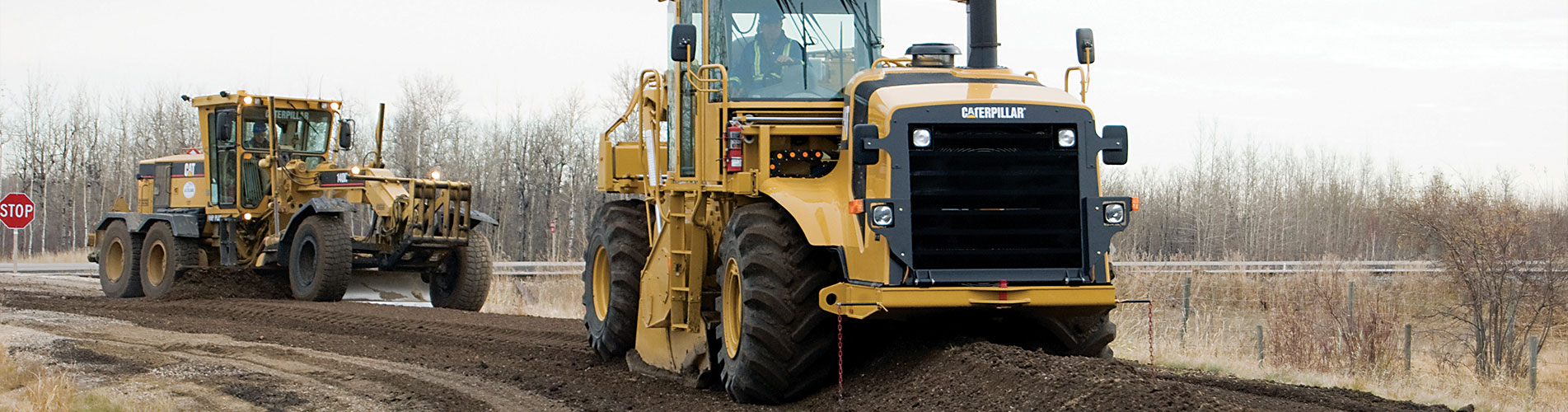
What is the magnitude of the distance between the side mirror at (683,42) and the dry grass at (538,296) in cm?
1135

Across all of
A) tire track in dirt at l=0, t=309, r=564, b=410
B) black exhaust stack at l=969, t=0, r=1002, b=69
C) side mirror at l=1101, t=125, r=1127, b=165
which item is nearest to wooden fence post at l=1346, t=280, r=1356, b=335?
black exhaust stack at l=969, t=0, r=1002, b=69

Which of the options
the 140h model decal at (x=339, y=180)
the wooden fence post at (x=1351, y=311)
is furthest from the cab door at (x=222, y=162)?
the wooden fence post at (x=1351, y=311)

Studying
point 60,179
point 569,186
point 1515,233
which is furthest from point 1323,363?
point 60,179

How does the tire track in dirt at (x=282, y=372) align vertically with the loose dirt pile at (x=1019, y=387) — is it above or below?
below

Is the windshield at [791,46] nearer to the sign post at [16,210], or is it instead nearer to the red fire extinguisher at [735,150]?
the red fire extinguisher at [735,150]

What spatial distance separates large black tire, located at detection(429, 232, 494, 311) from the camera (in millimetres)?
19469

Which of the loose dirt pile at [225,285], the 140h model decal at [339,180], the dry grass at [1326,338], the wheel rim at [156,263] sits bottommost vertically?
the dry grass at [1326,338]

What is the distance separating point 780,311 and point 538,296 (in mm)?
18742

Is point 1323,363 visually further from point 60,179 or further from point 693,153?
point 60,179

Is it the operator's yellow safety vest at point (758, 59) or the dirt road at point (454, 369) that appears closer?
the dirt road at point (454, 369)

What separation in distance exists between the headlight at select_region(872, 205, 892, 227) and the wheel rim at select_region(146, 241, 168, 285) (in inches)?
635

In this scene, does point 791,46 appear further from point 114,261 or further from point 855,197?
point 114,261

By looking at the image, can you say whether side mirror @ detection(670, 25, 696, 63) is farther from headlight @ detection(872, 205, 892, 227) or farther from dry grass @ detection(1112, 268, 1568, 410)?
dry grass @ detection(1112, 268, 1568, 410)

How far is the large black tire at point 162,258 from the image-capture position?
20.3 meters
